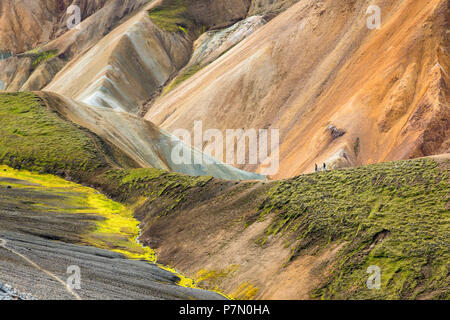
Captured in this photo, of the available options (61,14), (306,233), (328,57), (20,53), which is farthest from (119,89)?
(306,233)

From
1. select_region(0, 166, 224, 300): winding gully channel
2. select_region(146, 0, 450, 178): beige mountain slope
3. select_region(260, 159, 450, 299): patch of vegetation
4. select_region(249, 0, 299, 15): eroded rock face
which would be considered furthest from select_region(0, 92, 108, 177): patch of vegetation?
select_region(249, 0, 299, 15): eroded rock face

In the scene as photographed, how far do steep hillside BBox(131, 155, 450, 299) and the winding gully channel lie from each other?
1.82m

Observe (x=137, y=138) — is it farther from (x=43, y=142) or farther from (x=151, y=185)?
(x=151, y=185)

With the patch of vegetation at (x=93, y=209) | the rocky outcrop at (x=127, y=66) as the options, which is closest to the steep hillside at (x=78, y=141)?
the patch of vegetation at (x=93, y=209)

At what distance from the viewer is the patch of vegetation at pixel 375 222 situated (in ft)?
65.1

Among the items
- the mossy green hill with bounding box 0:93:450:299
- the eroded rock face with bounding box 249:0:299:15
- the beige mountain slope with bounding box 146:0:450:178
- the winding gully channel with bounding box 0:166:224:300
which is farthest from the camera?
the eroded rock face with bounding box 249:0:299:15

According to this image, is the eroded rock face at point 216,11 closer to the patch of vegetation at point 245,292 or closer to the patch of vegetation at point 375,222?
the patch of vegetation at point 375,222

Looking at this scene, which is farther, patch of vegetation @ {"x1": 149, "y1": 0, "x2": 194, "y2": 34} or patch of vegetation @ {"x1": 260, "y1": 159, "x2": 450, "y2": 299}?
patch of vegetation @ {"x1": 149, "y1": 0, "x2": 194, "y2": 34}

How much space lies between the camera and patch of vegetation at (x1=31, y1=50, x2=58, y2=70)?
129062 mm

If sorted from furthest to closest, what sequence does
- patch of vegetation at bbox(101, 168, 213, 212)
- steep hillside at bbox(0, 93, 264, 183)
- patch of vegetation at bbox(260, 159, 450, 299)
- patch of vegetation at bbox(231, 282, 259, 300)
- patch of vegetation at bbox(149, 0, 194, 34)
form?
patch of vegetation at bbox(149, 0, 194, 34) → steep hillside at bbox(0, 93, 264, 183) → patch of vegetation at bbox(101, 168, 213, 212) → patch of vegetation at bbox(231, 282, 259, 300) → patch of vegetation at bbox(260, 159, 450, 299)

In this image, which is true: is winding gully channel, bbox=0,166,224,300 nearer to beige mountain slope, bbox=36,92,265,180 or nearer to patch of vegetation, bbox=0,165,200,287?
patch of vegetation, bbox=0,165,200,287

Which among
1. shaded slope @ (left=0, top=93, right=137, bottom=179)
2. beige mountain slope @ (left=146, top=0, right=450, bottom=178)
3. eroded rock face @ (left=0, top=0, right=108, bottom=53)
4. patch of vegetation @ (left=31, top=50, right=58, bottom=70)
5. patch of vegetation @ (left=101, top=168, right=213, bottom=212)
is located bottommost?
patch of vegetation @ (left=101, top=168, right=213, bottom=212)

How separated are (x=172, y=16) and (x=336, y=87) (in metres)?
64.8

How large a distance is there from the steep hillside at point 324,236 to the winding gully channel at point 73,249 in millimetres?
1819
